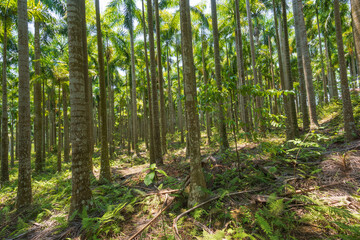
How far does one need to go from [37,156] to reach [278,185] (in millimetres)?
13879

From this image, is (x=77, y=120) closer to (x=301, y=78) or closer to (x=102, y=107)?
(x=102, y=107)

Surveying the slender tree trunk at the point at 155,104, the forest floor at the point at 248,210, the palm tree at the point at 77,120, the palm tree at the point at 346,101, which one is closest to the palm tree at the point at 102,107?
the forest floor at the point at 248,210

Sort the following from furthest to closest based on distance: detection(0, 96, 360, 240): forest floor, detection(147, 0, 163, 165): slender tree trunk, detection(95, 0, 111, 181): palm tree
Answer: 1. detection(147, 0, 163, 165): slender tree trunk
2. detection(95, 0, 111, 181): palm tree
3. detection(0, 96, 360, 240): forest floor

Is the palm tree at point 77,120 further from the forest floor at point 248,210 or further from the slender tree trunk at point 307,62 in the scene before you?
the slender tree trunk at point 307,62

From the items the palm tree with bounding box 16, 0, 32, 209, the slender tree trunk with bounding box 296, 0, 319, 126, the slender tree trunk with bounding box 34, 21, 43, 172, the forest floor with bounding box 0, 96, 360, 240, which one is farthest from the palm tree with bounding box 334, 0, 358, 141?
the slender tree trunk with bounding box 34, 21, 43, 172

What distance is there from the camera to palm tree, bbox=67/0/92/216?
393 cm

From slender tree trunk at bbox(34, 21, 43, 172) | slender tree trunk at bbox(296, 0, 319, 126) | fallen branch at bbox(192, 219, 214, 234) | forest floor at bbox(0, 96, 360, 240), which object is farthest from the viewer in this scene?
slender tree trunk at bbox(34, 21, 43, 172)

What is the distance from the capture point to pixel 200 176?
12.2ft

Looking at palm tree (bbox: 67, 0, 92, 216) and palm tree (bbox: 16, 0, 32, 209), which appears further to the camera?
palm tree (bbox: 16, 0, 32, 209)

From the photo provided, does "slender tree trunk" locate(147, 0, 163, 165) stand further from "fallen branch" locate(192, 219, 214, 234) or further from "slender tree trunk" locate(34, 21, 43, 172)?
"slender tree trunk" locate(34, 21, 43, 172)

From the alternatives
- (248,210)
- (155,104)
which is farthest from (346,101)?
(155,104)

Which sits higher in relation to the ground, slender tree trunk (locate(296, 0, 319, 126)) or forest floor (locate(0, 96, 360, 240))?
slender tree trunk (locate(296, 0, 319, 126))

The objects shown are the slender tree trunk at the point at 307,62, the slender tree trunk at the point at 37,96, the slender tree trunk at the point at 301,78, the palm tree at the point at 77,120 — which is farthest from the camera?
the slender tree trunk at the point at 37,96

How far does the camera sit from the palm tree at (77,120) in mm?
3930
